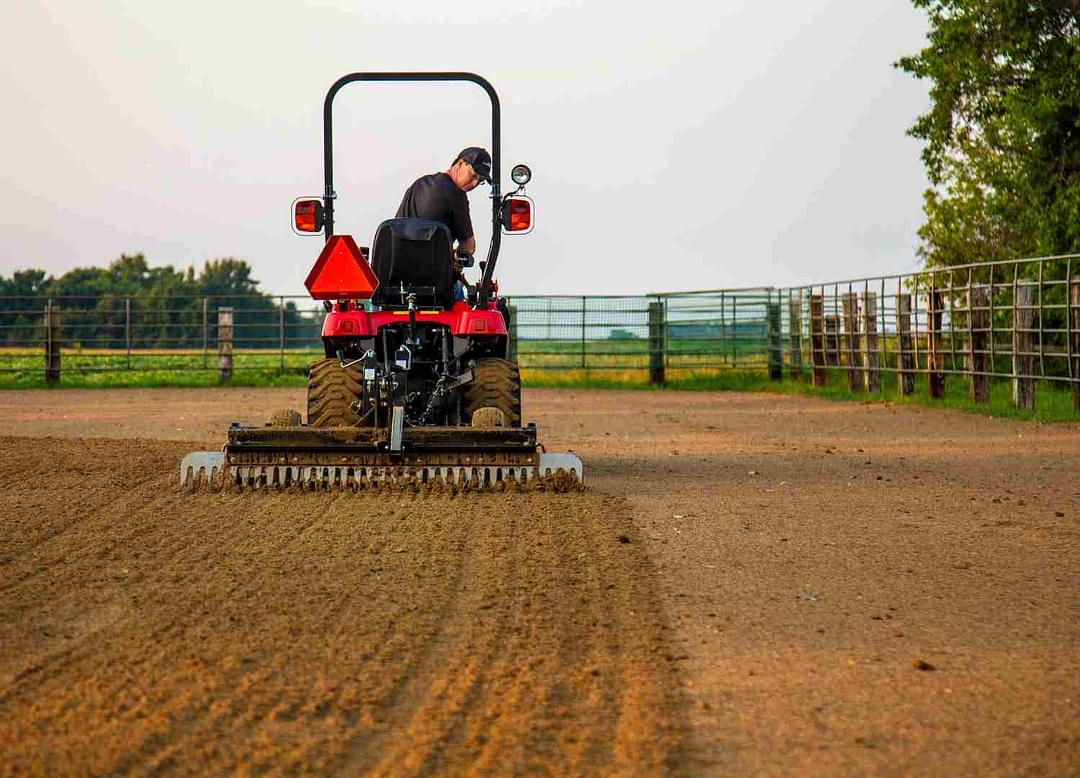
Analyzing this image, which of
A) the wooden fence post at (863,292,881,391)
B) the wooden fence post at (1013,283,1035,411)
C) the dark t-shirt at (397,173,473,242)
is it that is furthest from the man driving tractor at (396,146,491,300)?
the wooden fence post at (863,292,881,391)

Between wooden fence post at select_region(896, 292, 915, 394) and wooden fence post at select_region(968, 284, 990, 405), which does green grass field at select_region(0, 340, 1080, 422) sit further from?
wooden fence post at select_region(968, 284, 990, 405)

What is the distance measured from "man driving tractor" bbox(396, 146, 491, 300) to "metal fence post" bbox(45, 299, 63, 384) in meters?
20.8

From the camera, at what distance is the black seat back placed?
9680 millimetres

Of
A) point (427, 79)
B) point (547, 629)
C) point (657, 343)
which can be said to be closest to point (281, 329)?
point (657, 343)

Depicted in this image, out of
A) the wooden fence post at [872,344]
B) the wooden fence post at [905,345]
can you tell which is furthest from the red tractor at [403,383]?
the wooden fence post at [872,344]

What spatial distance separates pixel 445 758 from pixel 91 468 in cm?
781

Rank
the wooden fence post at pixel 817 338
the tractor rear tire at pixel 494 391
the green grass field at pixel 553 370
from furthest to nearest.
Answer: the green grass field at pixel 553 370 → the wooden fence post at pixel 817 338 → the tractor rear tire at pixel 494 391

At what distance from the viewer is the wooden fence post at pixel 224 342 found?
3009cm

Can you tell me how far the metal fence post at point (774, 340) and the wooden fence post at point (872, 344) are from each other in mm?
5688

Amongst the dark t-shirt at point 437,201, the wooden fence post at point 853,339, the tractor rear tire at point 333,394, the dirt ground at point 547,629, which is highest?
the dark t-shirt at point 437,201

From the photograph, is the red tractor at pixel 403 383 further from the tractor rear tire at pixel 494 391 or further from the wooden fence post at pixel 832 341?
the wooden fence post at pixel 832 341

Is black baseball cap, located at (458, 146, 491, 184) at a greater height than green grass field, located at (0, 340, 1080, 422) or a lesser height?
greater

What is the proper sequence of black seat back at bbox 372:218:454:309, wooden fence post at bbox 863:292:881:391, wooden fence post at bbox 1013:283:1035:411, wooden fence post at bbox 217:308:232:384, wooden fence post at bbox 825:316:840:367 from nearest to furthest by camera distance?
black seat back at bbox 372:218:454:309
wooden fence post at bbox 1013:283:1035:411
wooden fence post at bbox 863:292:881:391
wooden fence post at bbox 825:316:840:367
wooden fence post at bbox 217:308:232:384

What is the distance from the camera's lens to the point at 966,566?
658cm
